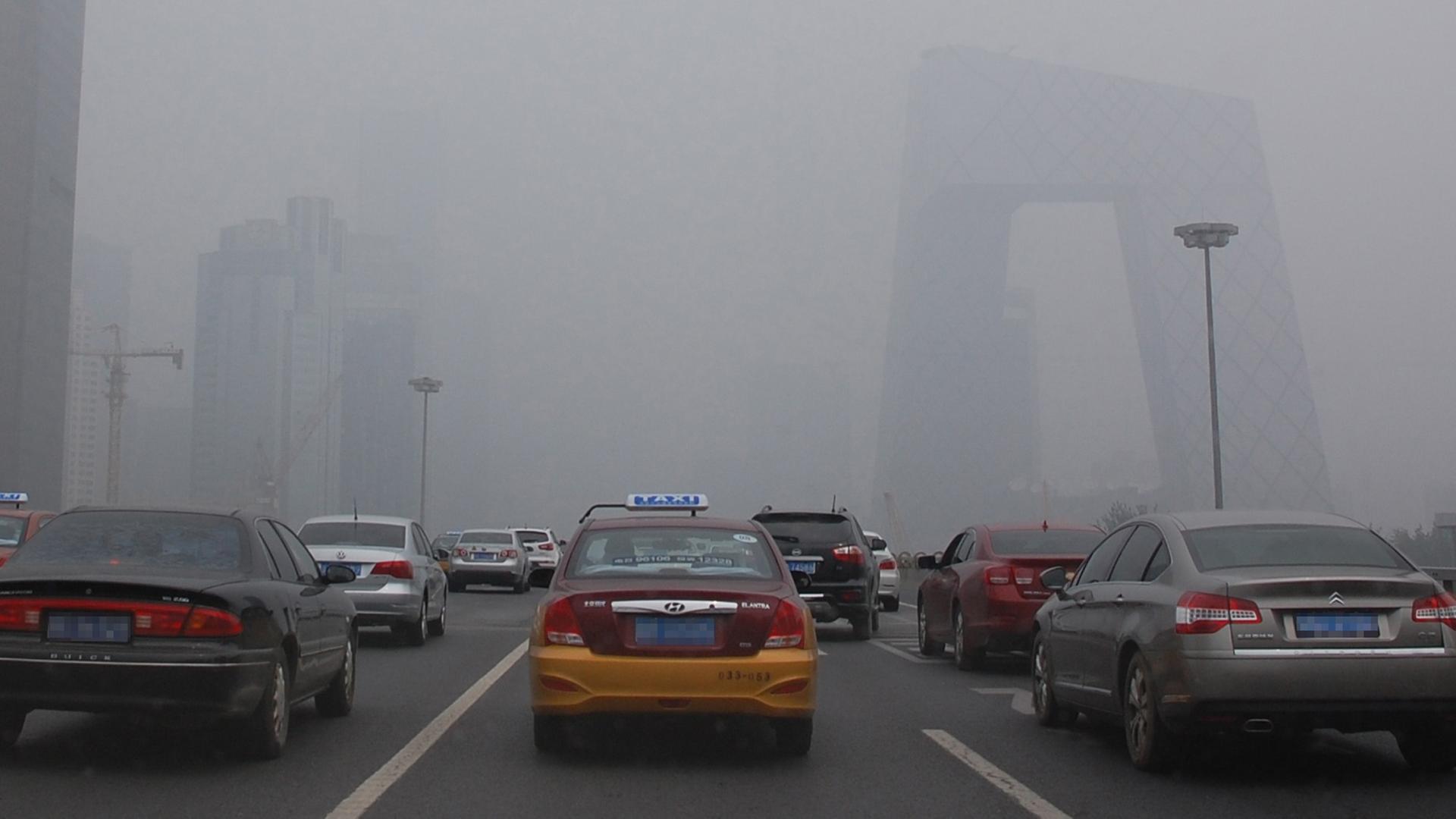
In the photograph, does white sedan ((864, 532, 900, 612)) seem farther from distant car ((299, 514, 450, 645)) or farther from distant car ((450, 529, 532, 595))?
distant car ((299, 514, 450, 645))

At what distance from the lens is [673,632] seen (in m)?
8.48

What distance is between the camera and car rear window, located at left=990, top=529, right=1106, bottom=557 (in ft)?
48.7

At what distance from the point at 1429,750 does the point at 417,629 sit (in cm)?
1241

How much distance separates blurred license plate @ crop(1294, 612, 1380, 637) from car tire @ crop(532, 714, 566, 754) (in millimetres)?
4091

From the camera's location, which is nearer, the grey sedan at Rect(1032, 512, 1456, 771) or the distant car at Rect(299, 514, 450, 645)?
the grey sedan at Rect(1032, 512, 1456, 771)

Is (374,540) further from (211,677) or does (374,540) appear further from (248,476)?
(248,476)

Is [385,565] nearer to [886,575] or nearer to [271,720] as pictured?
[271,720]

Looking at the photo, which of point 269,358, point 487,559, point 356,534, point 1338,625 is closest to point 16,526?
point 356,534

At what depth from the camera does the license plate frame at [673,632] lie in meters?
8.47

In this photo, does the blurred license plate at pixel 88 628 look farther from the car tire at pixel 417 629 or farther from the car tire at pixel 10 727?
the car tire at pixel 417 629

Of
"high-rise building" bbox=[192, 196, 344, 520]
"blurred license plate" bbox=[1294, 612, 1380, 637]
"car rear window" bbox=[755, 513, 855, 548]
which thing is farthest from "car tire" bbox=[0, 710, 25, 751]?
"high-rise building" bbox=[192, 196, 344, 520]

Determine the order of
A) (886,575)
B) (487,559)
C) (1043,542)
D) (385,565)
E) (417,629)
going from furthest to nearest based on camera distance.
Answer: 1. (487,559)
2. (886,575)
3. (417,629)
4. (385,565)
5. (1043,542)

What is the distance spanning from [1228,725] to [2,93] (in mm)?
129121

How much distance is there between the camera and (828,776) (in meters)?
8.42
